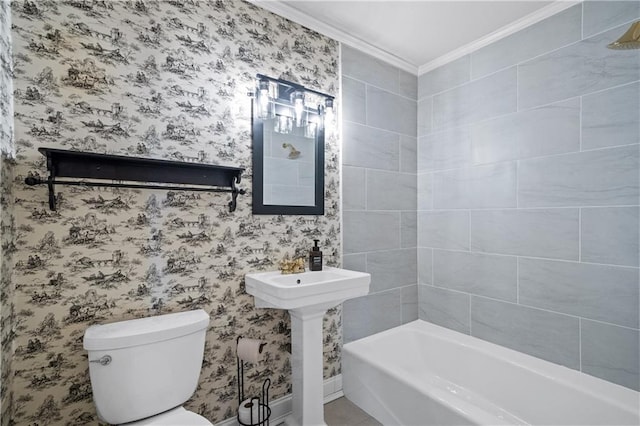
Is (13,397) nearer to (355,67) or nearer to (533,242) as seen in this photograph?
(355,67)

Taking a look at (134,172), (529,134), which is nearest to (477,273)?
(529,134)

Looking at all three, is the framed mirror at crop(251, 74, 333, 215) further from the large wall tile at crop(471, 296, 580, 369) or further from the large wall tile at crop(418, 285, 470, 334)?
the large wall tile at crop(471, 296, 580, 369)

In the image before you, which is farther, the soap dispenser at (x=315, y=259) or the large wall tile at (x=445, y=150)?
the large wall tile at (x=445, y=150)

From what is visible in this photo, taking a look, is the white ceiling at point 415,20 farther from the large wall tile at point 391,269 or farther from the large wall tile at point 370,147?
the large wall tile at point 391,269

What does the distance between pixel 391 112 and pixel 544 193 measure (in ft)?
4.15

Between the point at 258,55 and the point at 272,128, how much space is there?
1.47 ft

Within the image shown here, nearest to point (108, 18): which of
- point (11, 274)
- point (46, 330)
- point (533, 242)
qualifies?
point (11, 274)

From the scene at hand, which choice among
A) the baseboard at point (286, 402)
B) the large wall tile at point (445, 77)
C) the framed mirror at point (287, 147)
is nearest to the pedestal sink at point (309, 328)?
the baseboard at point (286, 402)

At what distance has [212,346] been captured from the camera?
1769 mm

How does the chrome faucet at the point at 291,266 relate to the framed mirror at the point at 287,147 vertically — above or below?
below

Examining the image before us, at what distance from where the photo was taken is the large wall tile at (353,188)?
2348mm

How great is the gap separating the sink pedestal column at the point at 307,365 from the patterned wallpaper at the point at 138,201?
23 centimetres

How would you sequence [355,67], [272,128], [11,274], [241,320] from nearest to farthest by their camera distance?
[11,274] → [241,320] → [272,128] → [355,67]

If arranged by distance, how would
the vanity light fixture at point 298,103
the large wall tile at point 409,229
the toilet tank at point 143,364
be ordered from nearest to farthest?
1. the toilet tank at point 143,364
2. the vanity light fixture at point 298,103
3. the large wall tile at point 409,229
